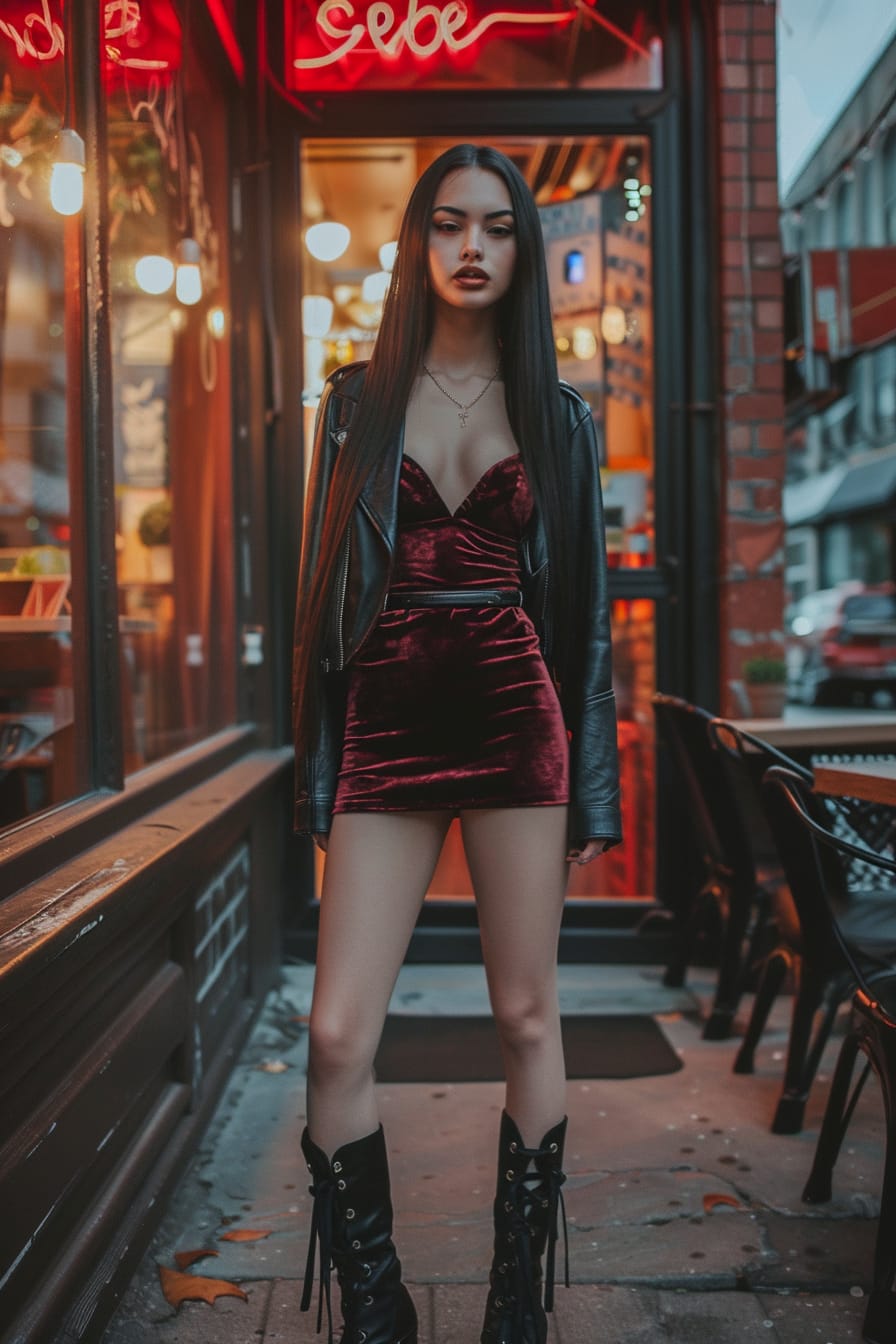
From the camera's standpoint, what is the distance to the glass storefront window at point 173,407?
343 cm

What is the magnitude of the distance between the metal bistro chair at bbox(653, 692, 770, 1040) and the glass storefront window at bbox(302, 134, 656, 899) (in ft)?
2.60

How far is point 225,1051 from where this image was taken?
3336 millimetres

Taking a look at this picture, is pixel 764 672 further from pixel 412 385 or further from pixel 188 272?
pixel 412 385

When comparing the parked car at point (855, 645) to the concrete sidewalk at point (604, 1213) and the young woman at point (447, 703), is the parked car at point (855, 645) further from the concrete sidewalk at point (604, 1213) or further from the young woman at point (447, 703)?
the young woman at point (447, 703)

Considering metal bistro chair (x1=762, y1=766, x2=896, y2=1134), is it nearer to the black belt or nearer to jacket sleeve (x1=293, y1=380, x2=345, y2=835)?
the black belt

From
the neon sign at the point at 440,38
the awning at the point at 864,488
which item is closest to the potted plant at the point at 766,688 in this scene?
the neon sign at the point at 440,38

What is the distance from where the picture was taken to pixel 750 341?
177 inches

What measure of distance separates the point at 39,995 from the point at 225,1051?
1695 mm

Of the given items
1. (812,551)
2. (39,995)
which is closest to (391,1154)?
(39,995)

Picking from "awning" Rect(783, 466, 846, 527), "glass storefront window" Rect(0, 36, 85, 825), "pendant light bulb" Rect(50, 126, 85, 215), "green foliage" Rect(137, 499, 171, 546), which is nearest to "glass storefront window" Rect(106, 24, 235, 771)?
Result: "green foliage" Rect(137, 499, 171, 546)

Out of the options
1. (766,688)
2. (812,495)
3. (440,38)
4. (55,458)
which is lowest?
(766,688)

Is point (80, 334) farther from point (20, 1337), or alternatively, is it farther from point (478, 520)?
point (20, 1337)

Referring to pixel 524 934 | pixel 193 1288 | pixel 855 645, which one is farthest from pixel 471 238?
pixel 855 645

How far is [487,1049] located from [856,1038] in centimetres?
147
